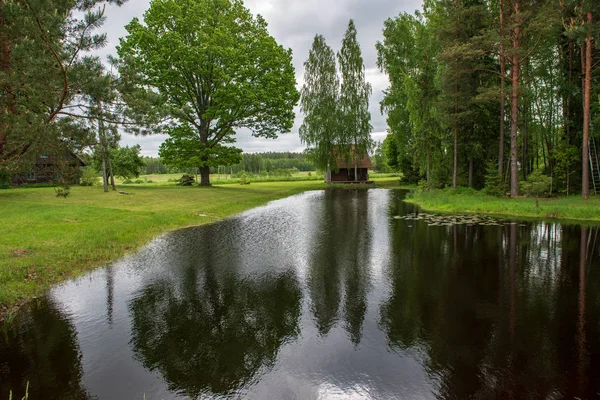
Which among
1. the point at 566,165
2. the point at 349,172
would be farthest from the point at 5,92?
the point at 349,172

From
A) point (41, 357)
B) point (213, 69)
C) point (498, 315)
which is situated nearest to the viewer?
point (41, 357)

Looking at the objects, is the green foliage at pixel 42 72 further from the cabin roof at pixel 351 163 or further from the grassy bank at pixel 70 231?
the cabin roof at pixel 351 163

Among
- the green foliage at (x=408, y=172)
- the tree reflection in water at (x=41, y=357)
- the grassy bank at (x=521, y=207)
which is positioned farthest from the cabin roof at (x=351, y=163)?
the tree reflection in water at (x=41, y=357)

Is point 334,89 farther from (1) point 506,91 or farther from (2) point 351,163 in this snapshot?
(1) point 506,91

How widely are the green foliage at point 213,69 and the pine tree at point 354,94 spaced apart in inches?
415

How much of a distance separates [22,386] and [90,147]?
16.4 ft

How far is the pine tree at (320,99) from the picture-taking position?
4500 cm

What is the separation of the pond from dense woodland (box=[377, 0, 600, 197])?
526 inches

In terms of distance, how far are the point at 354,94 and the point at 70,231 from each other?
1561 inches

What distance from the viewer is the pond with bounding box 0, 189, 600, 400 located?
420cm

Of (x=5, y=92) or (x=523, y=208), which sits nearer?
(x=5, y=92)

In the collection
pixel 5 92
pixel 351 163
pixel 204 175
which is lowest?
pixel 204 175

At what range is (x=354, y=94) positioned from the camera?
45.2m

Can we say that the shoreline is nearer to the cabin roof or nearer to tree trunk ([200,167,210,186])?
tree trunk ([200,167,210,186])
